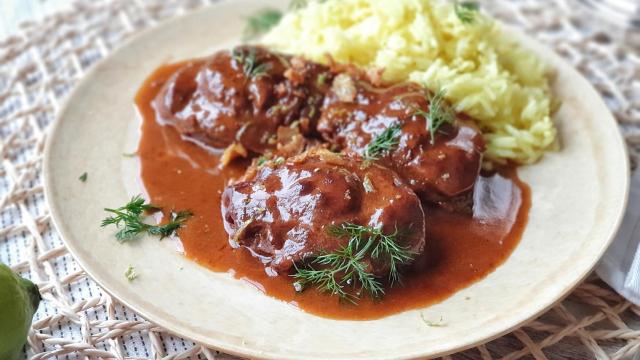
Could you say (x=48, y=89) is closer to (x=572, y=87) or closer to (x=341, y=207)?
(x=341, y=207)

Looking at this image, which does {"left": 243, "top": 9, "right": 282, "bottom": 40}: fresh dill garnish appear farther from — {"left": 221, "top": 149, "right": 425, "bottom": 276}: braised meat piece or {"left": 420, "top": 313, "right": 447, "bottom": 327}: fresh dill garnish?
{"left": 420, "top": 313, "right": 447, "bottom": 327}: fresh dill garnish

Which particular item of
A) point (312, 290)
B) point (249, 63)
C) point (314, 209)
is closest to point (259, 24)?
point (249, 63)

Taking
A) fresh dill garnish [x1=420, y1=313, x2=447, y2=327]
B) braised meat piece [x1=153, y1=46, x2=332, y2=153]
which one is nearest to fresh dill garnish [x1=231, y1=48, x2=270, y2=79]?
braised meat piece [x1=153, y1=46, x2=332, y2=153]

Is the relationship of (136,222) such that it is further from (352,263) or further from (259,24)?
(259,24)

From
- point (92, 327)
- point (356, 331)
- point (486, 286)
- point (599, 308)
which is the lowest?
point (599, 308)

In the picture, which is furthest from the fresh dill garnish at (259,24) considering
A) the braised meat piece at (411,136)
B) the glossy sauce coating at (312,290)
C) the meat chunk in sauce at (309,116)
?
the braised meat piece at (411,136)

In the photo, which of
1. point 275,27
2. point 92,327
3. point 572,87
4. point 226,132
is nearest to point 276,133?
point 226,132

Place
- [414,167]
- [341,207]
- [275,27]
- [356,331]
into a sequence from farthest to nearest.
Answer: [275,27] < [414,167] < [341,207] < [356,331]
